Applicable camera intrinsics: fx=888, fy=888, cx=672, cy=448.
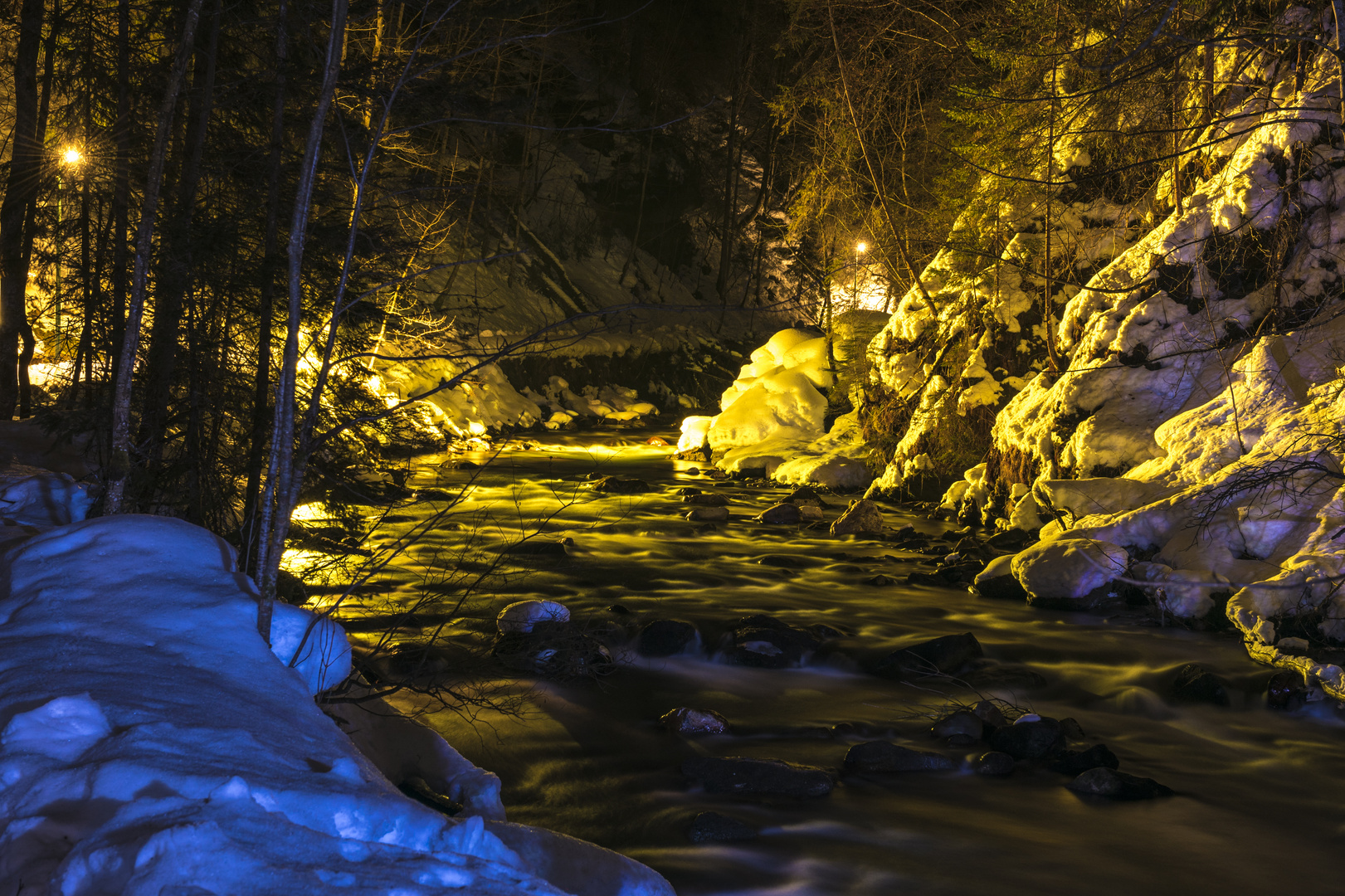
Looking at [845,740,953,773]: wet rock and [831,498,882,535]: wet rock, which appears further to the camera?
[831,498,882,535]: wet rock

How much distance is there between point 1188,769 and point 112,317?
9117 mm

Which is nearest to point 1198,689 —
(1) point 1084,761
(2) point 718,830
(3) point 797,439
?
(1) point 1084,761

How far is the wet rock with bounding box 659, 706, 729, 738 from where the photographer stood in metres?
7.05

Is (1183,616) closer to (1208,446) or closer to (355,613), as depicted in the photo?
(1208,446)

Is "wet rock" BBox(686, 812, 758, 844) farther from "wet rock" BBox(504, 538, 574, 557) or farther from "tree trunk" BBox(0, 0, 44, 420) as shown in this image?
"tree trunk" BBox(0, 0, 44, 420)

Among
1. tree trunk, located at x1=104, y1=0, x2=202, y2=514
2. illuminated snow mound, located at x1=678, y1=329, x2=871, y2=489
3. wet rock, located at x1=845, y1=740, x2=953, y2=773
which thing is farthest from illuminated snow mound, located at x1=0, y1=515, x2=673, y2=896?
illuminated snow mound, located at x1=678, y1=329, x2=871, y2=489

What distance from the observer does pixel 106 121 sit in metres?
11.1

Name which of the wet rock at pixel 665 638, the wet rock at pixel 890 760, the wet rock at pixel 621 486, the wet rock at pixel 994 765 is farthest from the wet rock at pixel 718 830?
the wet rock at pixel 621 486

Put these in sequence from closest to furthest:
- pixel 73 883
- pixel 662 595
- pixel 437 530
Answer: pixel 73 883, pixel 662 595, pixel 437 530

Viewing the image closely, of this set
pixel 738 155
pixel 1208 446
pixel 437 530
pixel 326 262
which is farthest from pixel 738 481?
pixel 738 155

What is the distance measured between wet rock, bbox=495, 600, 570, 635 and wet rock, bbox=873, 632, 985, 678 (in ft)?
10.2

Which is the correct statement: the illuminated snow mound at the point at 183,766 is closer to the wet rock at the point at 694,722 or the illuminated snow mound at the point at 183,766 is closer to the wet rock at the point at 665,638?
the wet rock at the point at 694,722

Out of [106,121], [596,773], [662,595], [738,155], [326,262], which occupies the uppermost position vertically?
[738,155]

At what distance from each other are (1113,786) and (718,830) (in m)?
2.71
